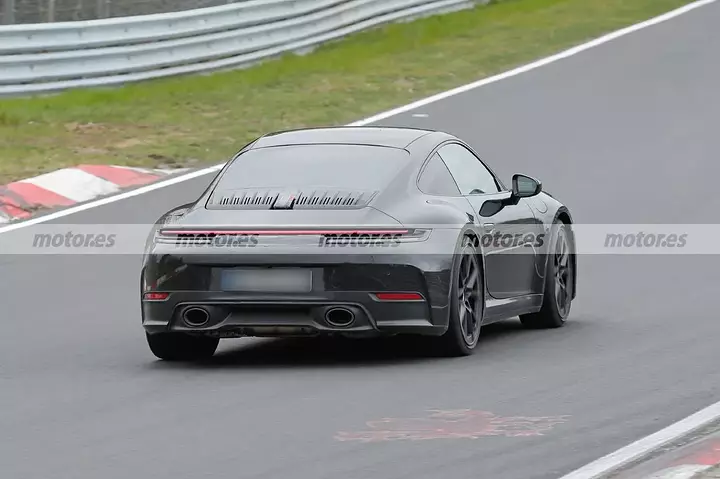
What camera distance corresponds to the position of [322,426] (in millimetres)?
7645

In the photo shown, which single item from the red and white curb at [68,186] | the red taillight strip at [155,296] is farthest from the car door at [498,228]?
the red and white curb at [68,186]

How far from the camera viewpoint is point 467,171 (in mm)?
10492

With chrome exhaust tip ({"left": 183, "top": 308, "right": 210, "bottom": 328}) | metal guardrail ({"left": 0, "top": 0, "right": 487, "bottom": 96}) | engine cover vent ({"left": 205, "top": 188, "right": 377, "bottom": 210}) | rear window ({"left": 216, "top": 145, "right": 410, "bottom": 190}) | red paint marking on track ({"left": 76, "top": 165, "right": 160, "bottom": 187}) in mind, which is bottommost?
red paint marking on track ({"left": 76, "top": 165, "right": 160, "bottom": 187})

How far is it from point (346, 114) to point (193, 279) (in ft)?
37.8

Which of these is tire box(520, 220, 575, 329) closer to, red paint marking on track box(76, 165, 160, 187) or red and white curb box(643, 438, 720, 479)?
red and white curb box(643, 438, 720, 479)

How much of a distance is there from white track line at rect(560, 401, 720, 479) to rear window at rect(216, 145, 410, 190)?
252cm

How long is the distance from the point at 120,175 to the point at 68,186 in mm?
791

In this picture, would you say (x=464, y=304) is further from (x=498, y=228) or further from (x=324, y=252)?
(x=324, y=252)

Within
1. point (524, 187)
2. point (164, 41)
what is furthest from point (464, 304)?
point (164, 41)

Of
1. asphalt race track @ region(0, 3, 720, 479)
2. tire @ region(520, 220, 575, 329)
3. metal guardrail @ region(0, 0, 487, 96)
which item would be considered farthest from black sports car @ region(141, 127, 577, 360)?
metal guardrail @ region(0, 0, 487, 96)

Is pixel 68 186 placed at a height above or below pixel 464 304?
below

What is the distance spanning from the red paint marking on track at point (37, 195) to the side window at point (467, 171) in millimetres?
6219

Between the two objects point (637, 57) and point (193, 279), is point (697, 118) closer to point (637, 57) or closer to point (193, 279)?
point (637, 57)

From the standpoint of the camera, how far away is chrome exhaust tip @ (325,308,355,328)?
916 centimetres
